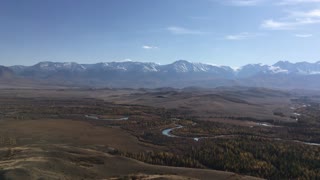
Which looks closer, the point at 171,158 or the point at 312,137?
the point at 171,158

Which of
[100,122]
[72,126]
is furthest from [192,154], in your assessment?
[100,122]

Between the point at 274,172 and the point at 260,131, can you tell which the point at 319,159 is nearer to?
the point at 274,172

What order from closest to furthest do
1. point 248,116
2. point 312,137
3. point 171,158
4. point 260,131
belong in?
point 171,158 → point 312,137 → point 260,131 → point 248,116

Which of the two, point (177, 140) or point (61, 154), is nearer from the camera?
point (61, 154)

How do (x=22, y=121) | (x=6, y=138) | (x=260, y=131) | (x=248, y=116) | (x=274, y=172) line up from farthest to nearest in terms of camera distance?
(x=248, y=116), (x=22, y=121), (x=260, y=131), (x=6, y=138), (x=274, y=172)

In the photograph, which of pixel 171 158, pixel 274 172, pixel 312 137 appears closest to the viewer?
pixel 274 172

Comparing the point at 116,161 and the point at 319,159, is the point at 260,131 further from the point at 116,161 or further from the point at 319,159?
the point at 116,161

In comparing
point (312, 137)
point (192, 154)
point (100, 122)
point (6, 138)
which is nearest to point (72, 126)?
point (100, 122)

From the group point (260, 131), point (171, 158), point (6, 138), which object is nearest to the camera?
point (171, 158)
